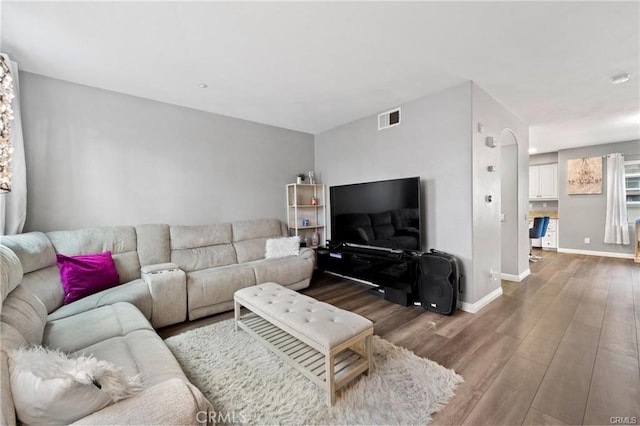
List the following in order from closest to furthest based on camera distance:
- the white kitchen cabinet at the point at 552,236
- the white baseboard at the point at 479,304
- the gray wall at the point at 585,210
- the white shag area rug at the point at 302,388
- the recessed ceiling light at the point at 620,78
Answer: the white shag area rug at the point at 302,388 → the recessed ceiling light at the point at 620,78 → the white baseboard at the point at 479,304 → the gray wall at the point at 585,210 → the white kitchen cabinet at the point at 552,236

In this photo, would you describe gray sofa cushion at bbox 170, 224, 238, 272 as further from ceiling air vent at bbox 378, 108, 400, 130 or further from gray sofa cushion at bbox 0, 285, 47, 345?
ceiling air vent at bbox 378, 108, 400, 130

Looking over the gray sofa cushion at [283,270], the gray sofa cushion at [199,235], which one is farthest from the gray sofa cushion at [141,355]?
the gray sofa cushion at [199,235]

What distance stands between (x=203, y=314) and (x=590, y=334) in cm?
368

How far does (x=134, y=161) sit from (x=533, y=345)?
14.5ft

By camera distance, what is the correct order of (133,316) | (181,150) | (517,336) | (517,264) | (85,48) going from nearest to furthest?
(133,316)
(85,48)
(517,336)
(181,150)
(517,264)

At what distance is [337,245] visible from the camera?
409 cm

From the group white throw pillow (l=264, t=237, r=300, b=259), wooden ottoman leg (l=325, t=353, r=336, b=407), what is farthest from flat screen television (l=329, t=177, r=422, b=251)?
wooden ottoman leg (l=325, t=353, r=336, b=407)

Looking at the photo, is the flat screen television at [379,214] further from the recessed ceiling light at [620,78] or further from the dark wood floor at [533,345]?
the recessed ceiling light at [620,78]

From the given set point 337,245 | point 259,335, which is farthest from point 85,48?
point 337,245

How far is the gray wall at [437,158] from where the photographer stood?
9.18 ft

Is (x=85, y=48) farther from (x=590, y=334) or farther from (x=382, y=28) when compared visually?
(x=590, y=334)

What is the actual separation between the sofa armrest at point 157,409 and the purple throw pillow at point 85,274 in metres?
1.90

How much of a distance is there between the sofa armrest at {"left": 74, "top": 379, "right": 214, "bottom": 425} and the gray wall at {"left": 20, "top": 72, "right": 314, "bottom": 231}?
2677mm

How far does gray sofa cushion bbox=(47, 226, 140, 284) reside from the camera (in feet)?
8.05
